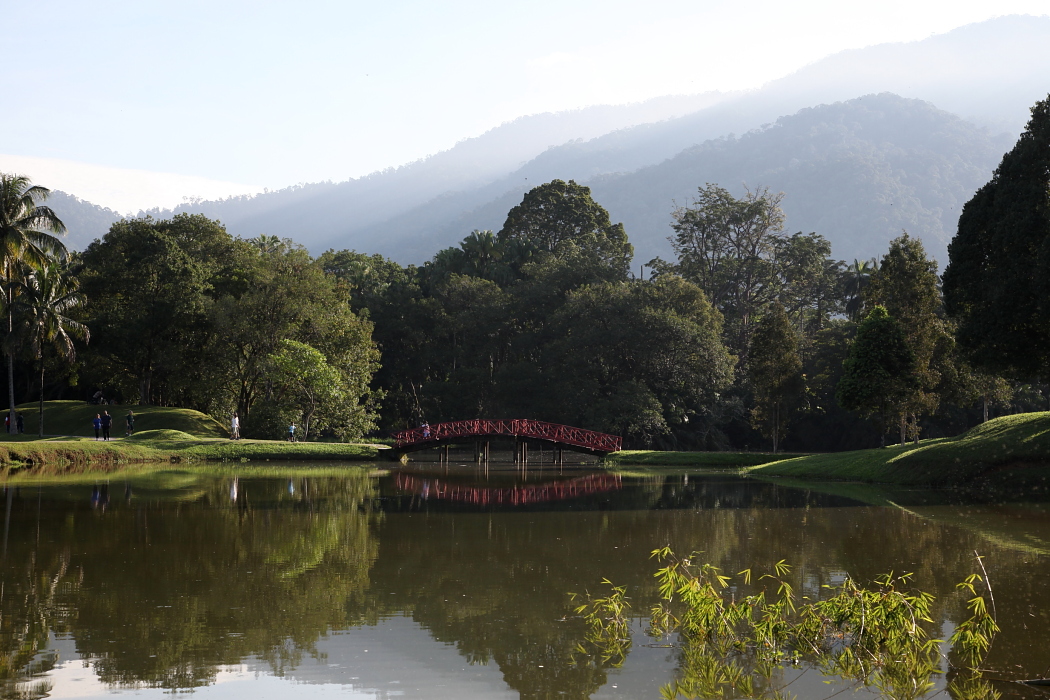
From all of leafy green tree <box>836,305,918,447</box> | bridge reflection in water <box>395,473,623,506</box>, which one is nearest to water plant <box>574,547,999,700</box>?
bridge reflection in water <box>395,473,623,506</box>

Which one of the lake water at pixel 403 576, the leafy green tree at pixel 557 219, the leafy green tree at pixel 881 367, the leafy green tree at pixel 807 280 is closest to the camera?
the lake water at pixel 403 576

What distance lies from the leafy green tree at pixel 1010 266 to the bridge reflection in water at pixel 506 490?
38.3ft

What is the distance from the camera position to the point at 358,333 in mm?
48000

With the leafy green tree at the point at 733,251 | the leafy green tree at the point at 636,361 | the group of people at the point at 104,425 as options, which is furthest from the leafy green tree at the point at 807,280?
the group of people at the point at 104,425

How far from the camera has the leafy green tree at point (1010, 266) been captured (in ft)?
80.1

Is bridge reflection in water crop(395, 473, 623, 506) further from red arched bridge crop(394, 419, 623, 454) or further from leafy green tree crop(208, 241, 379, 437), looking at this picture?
leafy green tree crop(208, 241, 379, 437)

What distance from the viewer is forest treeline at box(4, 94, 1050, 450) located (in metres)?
35.0

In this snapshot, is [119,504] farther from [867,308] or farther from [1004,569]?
[867,308]

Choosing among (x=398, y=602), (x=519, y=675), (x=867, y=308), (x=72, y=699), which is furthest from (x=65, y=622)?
(x=867, y=308)

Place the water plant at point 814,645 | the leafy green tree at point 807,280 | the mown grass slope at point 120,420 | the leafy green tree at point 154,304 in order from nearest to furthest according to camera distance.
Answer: the water plant at point 814,645, the mown grass slope at point 120,420, the leafy green tree at point 154,304, the leafy green tree at point 807,280

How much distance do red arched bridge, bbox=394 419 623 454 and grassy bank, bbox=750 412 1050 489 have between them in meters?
14.8

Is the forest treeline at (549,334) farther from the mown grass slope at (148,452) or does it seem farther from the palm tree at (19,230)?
the mown grass slope at (148,452)

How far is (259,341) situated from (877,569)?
38.1 meters

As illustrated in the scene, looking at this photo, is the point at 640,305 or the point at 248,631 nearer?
the point at 248,631
